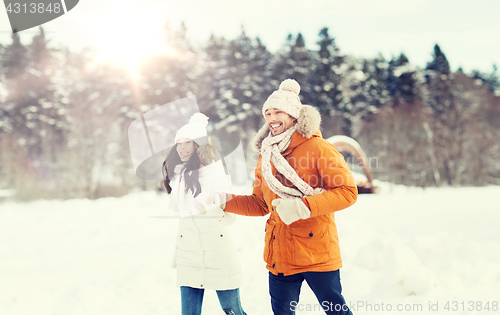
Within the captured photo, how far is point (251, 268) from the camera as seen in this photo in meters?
5.04

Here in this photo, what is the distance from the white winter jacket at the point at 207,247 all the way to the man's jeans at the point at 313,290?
17.2 inches

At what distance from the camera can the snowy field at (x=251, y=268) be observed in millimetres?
3693

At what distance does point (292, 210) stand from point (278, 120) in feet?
2.28

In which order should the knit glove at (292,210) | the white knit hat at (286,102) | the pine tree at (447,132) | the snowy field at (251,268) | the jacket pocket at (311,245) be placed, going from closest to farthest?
the knit glove at (292,210) < the jacket pocket at (311,245) < the white knit hat at (286,102) < the snowy field at (251,268) < the pine tree at (447,132)

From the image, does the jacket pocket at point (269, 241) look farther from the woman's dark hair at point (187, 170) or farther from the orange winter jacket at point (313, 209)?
the woman's dark hair at point (187, 170)

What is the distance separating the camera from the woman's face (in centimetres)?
291

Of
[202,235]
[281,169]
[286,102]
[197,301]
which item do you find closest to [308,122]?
[286,102]

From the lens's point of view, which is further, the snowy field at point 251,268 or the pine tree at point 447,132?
the pine tree at point 447,132

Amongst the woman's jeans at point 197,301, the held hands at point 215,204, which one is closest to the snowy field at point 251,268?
the woman's jeans at point 197,301

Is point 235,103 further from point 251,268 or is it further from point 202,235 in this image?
point 202,235

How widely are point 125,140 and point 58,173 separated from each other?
18.4ft

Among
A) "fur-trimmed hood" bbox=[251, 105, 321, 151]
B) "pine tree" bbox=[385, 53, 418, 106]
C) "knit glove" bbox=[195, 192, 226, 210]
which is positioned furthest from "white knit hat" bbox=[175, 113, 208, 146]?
"pine tree" bbox=[385, 53, 418, 106]

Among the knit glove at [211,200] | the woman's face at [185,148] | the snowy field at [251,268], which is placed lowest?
the snowy field at [251,268]

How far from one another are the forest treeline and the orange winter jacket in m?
20.9
